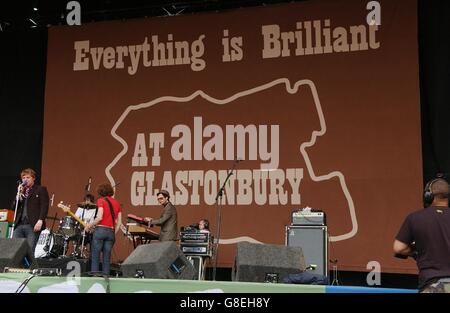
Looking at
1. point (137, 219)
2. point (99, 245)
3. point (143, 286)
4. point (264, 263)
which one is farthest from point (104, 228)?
point (143, 286)

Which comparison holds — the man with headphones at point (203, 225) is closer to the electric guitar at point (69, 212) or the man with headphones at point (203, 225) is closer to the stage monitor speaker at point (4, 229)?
the electric guitar at point (69, 212)

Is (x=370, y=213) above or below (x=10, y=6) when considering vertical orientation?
below

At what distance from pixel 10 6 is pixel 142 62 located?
9.49 feet

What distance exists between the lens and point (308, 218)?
8906 mm

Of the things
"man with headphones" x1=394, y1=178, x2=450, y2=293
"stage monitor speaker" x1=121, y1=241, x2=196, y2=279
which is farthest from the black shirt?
"stage monitor speaker" x1=121, y1=241, x2=196, y2=279

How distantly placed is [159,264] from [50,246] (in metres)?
5.27

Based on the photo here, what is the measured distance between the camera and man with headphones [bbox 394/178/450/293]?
429 cm

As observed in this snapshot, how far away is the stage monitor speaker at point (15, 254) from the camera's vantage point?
228 inches

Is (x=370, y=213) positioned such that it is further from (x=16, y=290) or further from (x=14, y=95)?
(x=14, y=95)

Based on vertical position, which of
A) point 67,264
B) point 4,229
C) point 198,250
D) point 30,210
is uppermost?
point 30,210

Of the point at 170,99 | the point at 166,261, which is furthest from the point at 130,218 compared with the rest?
the point at 166,261

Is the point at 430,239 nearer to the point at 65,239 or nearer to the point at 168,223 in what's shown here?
the point at 168,223

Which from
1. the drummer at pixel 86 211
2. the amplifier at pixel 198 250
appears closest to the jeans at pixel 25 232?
the drummer at pixel 86 211

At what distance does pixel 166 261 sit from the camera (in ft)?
17.0
